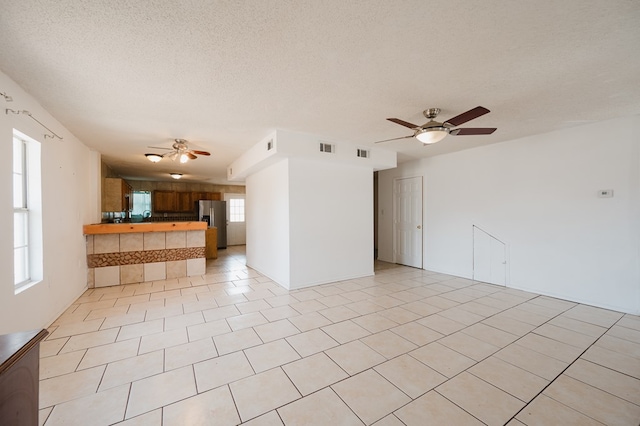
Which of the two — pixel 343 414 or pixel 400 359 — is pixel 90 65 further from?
pixel 400 359

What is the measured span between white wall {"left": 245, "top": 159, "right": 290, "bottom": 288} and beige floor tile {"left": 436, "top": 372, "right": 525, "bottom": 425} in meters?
2.79

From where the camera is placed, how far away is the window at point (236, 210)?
32.8 feet

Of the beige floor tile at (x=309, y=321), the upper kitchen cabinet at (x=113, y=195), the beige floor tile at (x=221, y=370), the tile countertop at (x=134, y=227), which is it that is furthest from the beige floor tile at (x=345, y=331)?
the upper kitchen cabinet at (x=113, y=195)

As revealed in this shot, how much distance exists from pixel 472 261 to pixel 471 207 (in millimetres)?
1057

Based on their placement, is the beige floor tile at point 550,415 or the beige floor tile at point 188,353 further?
the beige floor tile at point 188,353

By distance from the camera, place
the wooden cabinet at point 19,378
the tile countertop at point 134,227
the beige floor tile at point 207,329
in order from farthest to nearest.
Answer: the tile countertop at point 134,227 < the beige floor tile at point 207,329 < the wooden cabinet at point 19,378

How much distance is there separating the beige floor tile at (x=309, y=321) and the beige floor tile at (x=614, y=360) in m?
2.48

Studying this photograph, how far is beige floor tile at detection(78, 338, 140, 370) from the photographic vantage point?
2.18 metres

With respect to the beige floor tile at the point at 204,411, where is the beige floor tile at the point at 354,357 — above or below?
below

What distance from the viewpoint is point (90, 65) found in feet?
6.84

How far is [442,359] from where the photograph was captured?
88.7 inches

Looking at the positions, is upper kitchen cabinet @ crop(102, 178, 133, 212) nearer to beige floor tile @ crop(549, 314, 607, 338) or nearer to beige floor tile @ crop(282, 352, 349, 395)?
beige floor tile @ crop(282, 352, 349, 395)

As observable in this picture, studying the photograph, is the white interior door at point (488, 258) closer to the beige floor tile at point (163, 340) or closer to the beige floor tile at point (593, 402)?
the beige floor tile at point (593, 402)

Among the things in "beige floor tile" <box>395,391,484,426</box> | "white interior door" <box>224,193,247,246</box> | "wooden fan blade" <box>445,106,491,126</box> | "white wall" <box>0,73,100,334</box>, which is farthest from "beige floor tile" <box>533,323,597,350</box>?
"white interior door" <box>224,193,247,246</box>
